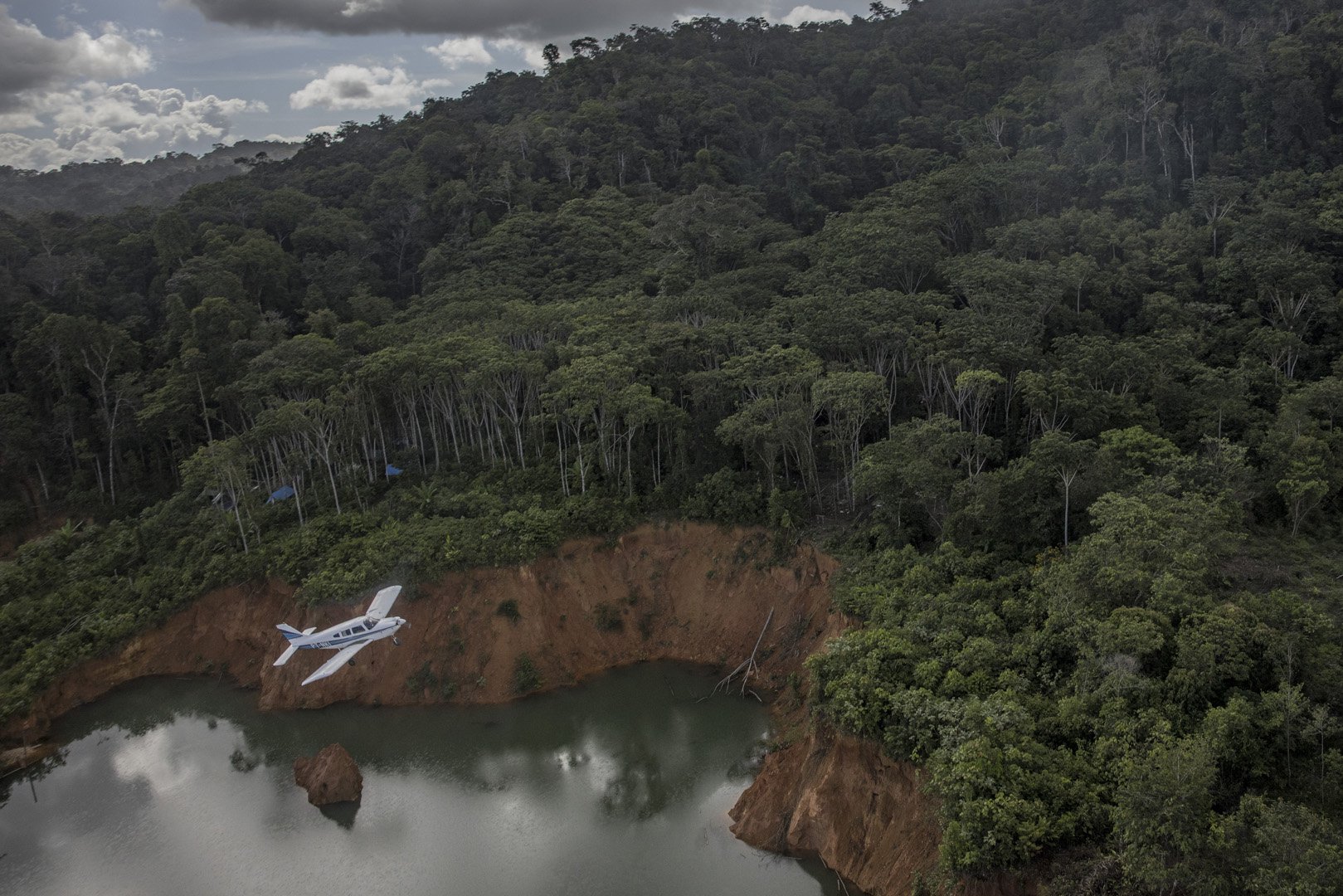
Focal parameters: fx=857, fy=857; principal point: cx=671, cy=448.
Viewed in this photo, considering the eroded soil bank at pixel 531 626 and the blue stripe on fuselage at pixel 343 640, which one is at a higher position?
the blue stripe on fuselage at pixel 343 640

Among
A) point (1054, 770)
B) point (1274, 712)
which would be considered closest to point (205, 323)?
point (1054, 770)

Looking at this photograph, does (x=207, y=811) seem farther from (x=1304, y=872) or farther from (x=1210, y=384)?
(x=1210, y=384)

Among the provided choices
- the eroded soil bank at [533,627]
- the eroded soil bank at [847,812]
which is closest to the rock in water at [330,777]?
the eroded soil bank at [533,627]

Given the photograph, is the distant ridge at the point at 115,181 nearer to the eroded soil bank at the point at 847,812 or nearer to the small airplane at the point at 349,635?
the small airplane at the point at 349,635

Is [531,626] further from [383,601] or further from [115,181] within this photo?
[115,181]

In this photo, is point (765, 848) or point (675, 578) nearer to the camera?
point (765, 848)

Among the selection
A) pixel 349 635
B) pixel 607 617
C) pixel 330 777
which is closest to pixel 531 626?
pixel 607 617

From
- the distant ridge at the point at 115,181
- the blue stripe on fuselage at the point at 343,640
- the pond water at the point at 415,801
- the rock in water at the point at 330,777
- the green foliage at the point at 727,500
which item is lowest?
the pond water at the point at 415,801
